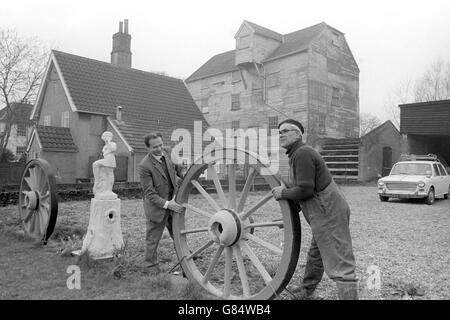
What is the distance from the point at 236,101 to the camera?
32906 millimetres

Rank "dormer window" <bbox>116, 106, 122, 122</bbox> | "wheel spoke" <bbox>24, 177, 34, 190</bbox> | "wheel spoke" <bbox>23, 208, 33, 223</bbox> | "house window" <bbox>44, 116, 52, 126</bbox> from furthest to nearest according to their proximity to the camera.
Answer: "house window" <bbox>44, 116, 52, 126</bbox> → "dormer window" <bbox>116, 106, 122, 122</bbox> → "wheel spoke" <bbox>24, 177, 34, 190</bbox> → "wheel spoke" <bbox>23, 208, 33, 223</bbox>

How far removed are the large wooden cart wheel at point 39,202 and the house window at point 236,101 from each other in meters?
25.8

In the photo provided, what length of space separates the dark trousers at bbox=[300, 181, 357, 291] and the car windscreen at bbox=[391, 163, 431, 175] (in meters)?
12.8

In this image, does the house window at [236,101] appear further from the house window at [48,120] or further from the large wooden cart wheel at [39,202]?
the large wooden cart wheel at [39,202]

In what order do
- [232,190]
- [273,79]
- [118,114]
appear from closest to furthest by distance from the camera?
[232,190] → [118,114] → [273,79]

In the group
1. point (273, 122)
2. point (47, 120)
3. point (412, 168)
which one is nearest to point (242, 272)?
point (412, 168)

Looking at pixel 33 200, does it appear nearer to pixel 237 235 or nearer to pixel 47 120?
pixel 237 235

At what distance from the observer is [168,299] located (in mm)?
4008

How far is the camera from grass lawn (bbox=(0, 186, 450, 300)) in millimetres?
4363

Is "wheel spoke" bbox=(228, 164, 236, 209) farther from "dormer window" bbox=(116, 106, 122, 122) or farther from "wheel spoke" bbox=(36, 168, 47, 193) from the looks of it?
"dormer window" bbox=(116, 106, 122, 122)

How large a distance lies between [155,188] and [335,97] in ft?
89.5

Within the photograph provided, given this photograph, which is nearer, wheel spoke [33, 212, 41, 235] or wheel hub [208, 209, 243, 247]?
wheel hub [208, 209, 243, 247]

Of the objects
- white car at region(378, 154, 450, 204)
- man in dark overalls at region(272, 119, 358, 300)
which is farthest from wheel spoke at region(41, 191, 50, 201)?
white car at region(378, 154, 450, 204)

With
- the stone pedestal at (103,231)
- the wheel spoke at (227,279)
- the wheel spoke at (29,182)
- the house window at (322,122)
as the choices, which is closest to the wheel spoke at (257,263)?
the wheel spoke at (227,279)
